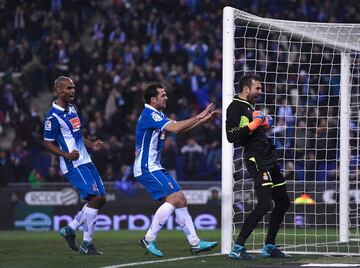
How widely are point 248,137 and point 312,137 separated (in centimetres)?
547

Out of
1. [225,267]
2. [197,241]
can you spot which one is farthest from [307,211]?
[225,267]

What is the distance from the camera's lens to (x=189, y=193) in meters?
21.1

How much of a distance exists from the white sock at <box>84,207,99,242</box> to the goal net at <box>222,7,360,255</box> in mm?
1601

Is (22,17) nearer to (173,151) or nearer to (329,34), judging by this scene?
(173,151)

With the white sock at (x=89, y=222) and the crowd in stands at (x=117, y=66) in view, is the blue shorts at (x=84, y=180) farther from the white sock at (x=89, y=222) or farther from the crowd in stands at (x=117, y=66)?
the crowd in stands at (x=117, y=66)

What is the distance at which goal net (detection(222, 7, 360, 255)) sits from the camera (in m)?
12.1

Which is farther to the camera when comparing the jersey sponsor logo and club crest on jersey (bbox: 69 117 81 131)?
club crest on jersey (bbox: 69 117 81 131)

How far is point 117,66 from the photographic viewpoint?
86.8 feet

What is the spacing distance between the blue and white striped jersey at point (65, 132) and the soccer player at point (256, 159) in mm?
2147

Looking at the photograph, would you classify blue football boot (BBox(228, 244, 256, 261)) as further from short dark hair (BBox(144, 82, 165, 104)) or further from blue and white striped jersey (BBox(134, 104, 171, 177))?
short dark hair (BBox(144, 82, 165, 104))

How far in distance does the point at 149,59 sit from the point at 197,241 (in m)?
15.3

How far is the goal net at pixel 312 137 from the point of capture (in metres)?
12.1

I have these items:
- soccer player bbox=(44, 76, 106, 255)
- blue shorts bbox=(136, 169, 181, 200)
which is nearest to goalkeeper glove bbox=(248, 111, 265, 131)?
blue shorts bbox=(136, 169, 181, 200)

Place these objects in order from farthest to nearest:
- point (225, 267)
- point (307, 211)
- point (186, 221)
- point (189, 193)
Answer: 1. point (189, 193)
2. point (307, 211)
3. point (186, 221)
4. point (225, 267)
